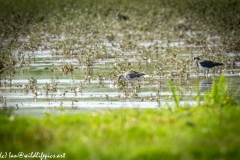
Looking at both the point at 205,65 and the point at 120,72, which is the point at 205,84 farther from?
the point at 120,72

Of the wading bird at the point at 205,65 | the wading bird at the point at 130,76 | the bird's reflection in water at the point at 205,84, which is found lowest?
the bird's reflection in water at the point at 205,84

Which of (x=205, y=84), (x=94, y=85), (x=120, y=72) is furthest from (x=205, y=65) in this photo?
(x=94, y=85)

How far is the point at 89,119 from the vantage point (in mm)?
10492

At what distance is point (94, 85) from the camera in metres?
19.3

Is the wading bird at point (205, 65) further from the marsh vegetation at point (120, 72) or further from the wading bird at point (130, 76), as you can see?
the wading bird at point (130, 76)

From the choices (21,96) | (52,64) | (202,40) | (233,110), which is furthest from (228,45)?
(233,110)

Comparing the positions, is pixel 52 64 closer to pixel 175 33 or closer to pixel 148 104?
pixel 148 104

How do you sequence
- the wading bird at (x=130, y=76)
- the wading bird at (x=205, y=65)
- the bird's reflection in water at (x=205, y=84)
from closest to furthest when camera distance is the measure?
the bird's reflection in water at (x=205, y=84)
the wading bird at (x=130, y=76)
the wading bird at (x=205, y=65)

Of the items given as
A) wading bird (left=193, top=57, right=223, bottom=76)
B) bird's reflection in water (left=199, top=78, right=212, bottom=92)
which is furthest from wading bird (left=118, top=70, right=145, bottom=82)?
wading bird (left=193, top=57, right=223, bottom=76)

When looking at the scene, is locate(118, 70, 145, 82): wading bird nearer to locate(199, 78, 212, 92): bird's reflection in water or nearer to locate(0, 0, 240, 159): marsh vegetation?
locate(0, 0, 240, 159): marsh vegetation

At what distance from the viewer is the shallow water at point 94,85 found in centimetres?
1641

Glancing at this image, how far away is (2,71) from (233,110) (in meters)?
11.6

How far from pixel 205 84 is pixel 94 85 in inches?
120

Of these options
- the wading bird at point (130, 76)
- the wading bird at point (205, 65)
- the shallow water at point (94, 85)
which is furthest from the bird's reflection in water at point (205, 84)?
the wading bird at point (130, 76)
